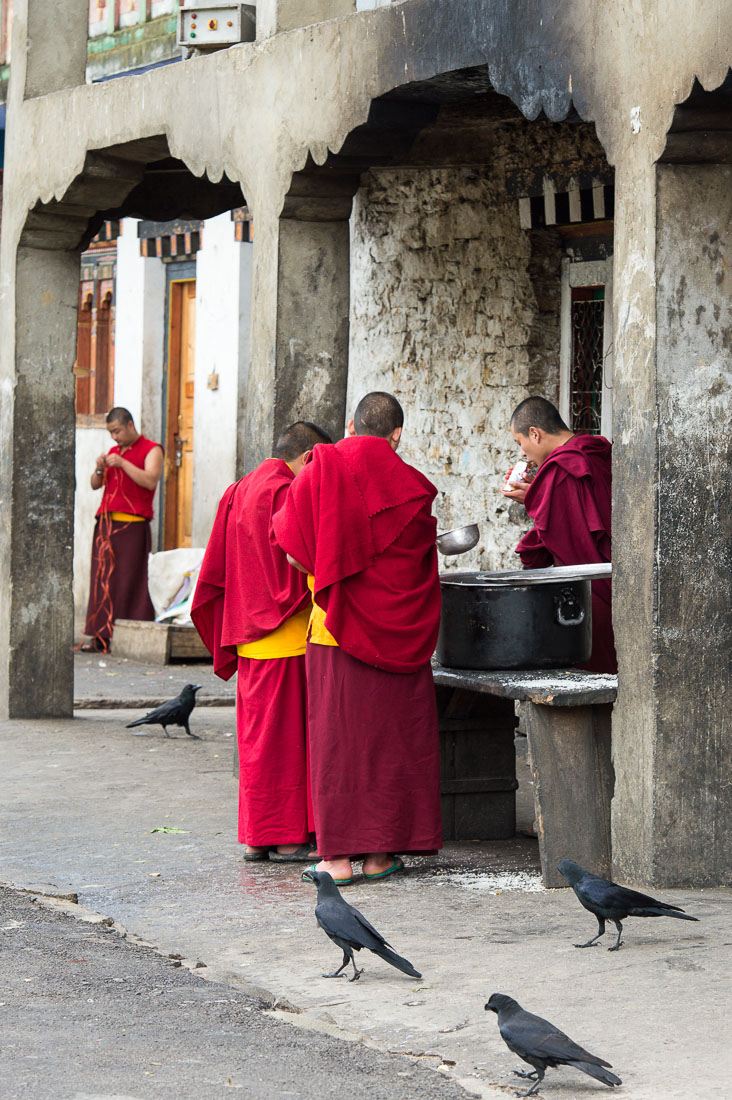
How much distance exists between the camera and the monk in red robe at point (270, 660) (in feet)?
21.9

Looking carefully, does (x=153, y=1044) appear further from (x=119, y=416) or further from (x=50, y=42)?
(x=119, y=416)

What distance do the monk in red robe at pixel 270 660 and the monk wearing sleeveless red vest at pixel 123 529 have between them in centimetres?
694

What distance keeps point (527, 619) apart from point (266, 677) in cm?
107

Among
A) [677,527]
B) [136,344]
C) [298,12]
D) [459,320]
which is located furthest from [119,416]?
[677,527]

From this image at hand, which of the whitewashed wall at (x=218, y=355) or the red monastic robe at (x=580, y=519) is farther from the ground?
the whitewashed wall at (x=218, y=355)

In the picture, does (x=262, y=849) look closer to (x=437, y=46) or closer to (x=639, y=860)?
(x=639, y=860)

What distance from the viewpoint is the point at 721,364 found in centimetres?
590

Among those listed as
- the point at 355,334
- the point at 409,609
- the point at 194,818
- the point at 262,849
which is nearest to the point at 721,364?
the point at 409,609

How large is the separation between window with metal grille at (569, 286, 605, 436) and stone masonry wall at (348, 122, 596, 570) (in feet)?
0.43

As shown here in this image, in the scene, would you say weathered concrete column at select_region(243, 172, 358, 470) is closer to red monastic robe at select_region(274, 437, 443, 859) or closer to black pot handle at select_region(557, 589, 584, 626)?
red monastic robe at select_region(274, 437, 443, 859)

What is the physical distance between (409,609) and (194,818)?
1768 millimetres

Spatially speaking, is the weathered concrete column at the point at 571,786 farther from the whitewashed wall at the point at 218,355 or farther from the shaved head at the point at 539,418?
the whitewashed wall at the point at 218,355

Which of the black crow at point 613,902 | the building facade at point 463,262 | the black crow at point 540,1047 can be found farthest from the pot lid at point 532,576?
the black crow at point 540,1047

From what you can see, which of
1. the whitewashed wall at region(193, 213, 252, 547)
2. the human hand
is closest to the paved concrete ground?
the human hand
